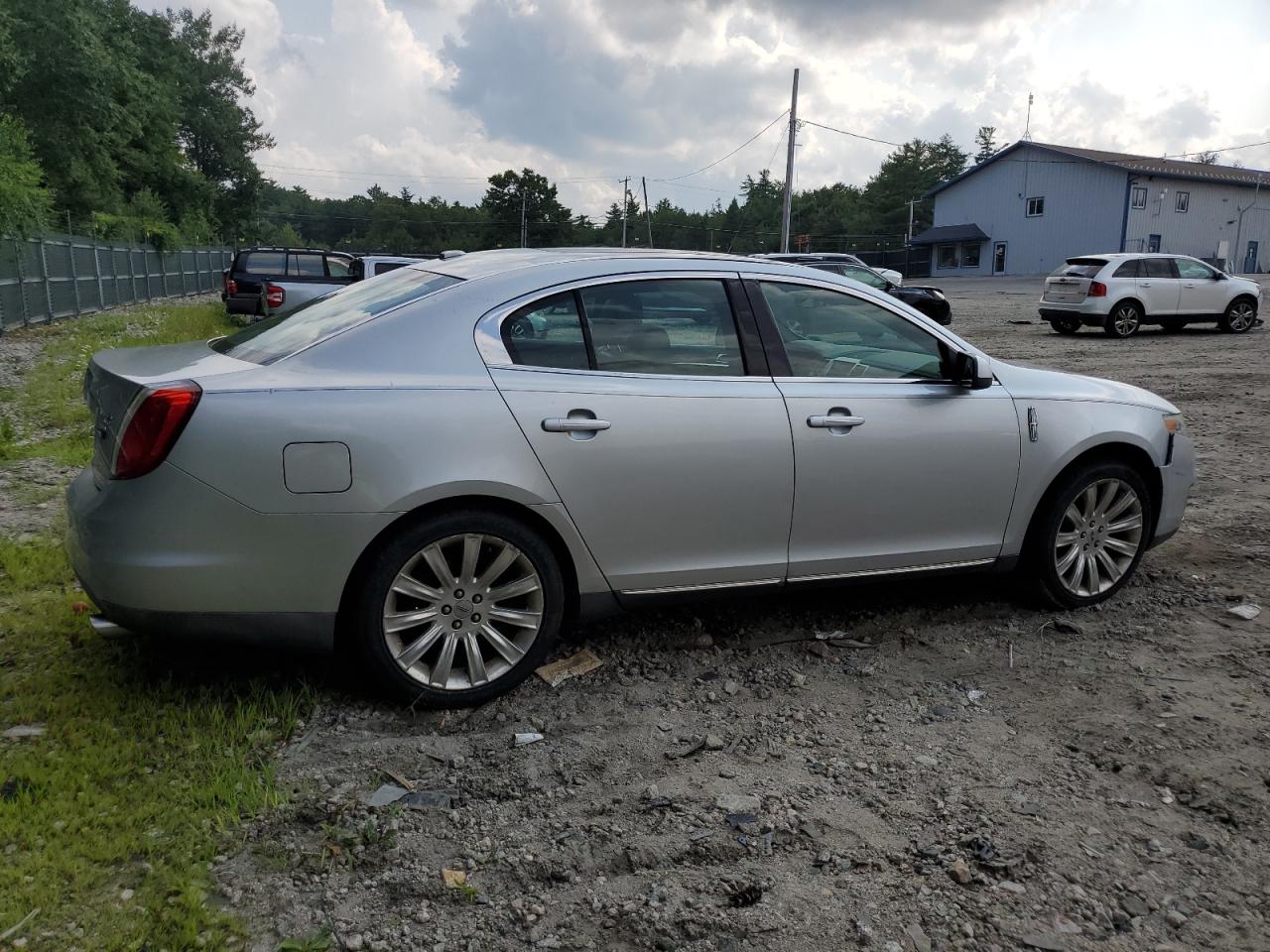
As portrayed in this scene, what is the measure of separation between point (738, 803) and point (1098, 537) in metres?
2.71

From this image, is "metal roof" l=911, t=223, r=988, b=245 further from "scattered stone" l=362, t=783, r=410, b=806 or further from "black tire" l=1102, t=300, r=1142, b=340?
"scattered stone" l=362, t=783, r=410, b=806

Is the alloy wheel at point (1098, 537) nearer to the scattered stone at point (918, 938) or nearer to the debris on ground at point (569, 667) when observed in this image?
the debris on ground at point (569, 667)

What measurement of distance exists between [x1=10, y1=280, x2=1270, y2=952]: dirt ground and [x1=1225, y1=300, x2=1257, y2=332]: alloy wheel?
19.3m

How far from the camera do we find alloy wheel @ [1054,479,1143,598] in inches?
197

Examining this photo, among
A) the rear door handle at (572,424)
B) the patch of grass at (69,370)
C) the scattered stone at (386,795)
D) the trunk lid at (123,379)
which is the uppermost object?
the trunk lid at (123,379)

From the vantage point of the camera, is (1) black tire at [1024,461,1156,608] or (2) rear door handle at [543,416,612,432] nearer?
(2) rear door handle at [543,416,612,432]

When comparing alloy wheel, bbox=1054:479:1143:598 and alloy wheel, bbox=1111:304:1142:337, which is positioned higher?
alloy wheel, bbox=1111:304:1142:337

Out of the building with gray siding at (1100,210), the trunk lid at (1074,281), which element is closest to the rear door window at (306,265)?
the trunk lid at (1074,281)

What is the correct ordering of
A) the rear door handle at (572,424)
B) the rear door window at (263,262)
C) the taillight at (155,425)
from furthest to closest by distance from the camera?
the rear door window at (263,262) < the rear door handle at (572,424) < the taillight at (155,425)

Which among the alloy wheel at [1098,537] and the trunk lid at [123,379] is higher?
the trunk lid at [123,379]

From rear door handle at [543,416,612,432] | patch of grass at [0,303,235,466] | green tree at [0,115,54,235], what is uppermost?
green tree at [0,115,54,235]

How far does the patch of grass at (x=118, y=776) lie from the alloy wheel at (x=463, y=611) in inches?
20.0

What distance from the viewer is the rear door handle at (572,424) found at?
3832mm

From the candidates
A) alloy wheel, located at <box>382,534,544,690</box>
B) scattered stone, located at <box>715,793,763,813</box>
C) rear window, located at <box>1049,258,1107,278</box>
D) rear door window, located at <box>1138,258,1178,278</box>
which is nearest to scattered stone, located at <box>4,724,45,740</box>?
alloy wheel, located at <box>382,534,544,690</box>
